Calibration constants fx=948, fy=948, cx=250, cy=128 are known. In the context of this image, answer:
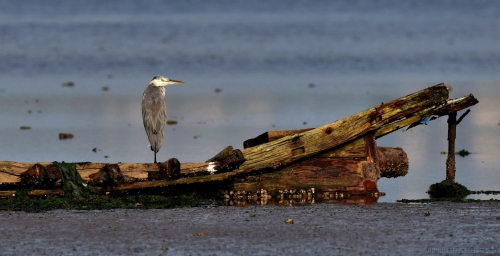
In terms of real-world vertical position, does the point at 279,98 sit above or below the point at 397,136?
above

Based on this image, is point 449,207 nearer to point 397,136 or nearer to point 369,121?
point 369,121

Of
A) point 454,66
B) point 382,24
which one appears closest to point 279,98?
point 454,66

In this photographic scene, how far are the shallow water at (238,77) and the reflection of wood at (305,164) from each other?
537 millimetres

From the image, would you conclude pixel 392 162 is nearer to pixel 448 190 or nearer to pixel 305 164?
pixel 448 190

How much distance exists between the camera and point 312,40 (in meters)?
39.4

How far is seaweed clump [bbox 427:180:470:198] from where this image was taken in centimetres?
1035

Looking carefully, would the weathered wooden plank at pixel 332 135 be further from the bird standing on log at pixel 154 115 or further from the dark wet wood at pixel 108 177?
the bird standing on log at pixel 154 115

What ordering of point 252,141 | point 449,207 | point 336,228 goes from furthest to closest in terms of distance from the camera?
1. point 252,141
2. point 449,207
3. point 336,228

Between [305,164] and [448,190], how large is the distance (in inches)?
65.1

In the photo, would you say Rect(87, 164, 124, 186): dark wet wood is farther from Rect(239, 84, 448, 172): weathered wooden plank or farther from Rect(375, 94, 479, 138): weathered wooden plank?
Rect(375, 94, 479, 138): weathered wooden plank

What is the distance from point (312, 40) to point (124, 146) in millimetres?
25443

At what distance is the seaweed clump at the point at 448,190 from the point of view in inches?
408

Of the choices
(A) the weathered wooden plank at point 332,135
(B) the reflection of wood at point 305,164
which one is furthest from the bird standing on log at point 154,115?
(A) the weathered wooden plank at point 332,135

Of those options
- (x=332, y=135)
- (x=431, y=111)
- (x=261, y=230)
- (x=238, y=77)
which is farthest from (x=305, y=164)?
(x=238, y=77)
